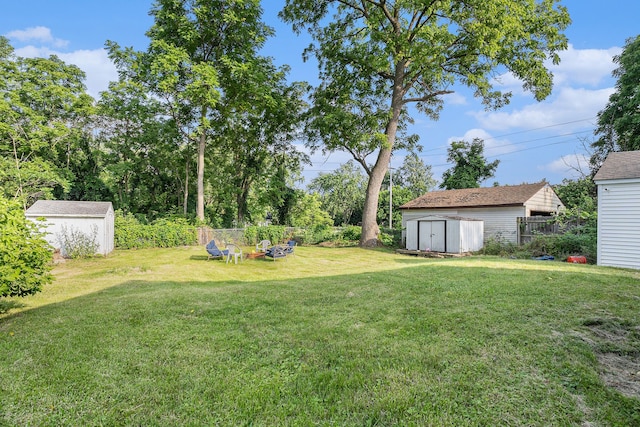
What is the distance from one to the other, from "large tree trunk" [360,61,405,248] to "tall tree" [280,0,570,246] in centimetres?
6

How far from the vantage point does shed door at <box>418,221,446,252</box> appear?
17006 millimetres

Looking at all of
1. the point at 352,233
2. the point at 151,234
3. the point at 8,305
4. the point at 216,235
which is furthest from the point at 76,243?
the point at 352,233

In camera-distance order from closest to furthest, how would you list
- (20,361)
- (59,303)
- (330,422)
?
(330,422), (20,361), (59,303)

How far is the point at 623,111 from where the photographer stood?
21.2 meters

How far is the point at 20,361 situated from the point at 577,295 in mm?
8100

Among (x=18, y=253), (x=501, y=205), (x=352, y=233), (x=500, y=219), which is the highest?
(x=501, y=205)

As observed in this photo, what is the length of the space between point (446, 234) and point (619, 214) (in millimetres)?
7364

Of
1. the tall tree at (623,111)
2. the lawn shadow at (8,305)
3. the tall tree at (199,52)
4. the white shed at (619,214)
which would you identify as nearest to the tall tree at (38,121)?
the tall tree at (199,52)

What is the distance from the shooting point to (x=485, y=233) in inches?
738

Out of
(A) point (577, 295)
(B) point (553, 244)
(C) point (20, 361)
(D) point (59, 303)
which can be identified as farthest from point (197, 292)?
(B) point (553, 244)

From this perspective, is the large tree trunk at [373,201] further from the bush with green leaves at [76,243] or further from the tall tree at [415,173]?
the tall tree at [415,173]

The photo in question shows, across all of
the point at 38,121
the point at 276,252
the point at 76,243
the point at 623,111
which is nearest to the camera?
the point at 276,252

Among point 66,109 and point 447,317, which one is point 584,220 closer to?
point 447,317

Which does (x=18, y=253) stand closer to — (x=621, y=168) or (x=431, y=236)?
(x=621, y=168)
